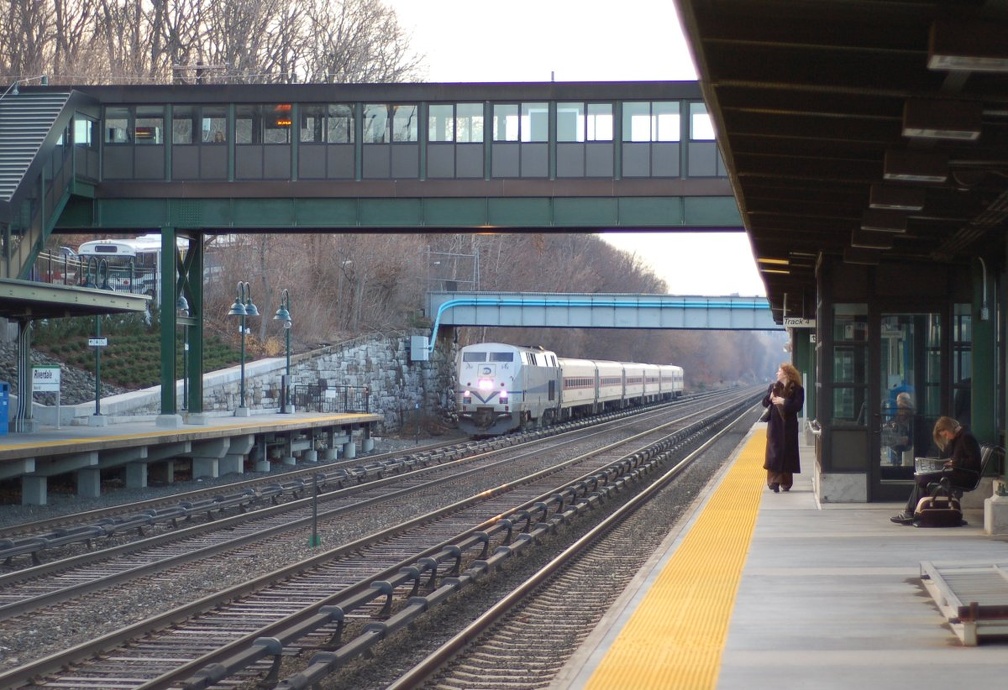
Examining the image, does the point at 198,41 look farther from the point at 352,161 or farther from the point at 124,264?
the point at 352,161

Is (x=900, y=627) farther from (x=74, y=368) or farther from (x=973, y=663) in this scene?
(x=74, y=368)

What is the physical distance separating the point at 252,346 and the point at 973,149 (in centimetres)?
3869

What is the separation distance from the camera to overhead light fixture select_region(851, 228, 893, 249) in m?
12.2

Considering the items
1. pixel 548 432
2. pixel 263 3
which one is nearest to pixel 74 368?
pixel 548 432

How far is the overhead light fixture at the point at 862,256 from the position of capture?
1338 cm

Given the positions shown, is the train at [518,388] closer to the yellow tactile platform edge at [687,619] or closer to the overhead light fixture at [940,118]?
the yellow tactile platform edge at [687,619]

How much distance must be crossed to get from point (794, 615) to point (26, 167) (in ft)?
69.4

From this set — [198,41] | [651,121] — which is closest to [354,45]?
[198,41]

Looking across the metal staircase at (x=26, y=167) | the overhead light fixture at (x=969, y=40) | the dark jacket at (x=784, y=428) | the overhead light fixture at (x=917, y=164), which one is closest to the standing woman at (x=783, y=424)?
the dark jacket at (x=784, y=428)

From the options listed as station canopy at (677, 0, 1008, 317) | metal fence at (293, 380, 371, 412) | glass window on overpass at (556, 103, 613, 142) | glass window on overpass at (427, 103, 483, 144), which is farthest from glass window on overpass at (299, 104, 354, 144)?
station canopy at (677, 0, 1008, 317)

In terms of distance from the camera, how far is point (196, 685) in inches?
275

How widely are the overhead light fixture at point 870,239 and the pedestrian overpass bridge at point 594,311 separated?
1481 inches

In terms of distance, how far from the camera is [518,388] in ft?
134

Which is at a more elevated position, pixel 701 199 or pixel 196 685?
pixel 701 199
